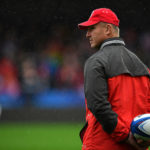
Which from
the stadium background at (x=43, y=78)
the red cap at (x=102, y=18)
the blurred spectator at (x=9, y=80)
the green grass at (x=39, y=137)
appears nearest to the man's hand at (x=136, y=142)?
the red cap at (x=102, y=18)

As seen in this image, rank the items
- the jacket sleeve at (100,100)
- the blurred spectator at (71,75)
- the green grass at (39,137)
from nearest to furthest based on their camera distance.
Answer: the jacket sleeve at (100,100) → the green grass at (39,137) → the blurred spectator at (71,75)

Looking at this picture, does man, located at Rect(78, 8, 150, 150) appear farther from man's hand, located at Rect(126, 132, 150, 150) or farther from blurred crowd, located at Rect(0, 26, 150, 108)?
blurred crowd, located at Rect(0, 26, 150, 108)

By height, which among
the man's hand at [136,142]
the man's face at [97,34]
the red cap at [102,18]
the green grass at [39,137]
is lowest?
the green grass at [39,137]

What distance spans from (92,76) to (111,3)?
145 inches

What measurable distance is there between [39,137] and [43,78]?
2918 mm

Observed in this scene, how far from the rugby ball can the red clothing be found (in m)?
0.05

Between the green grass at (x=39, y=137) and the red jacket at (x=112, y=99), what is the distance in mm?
5465

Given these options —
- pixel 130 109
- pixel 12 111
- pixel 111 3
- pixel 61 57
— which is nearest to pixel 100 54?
pixel 130 109

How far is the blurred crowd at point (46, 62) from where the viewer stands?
12.9 m

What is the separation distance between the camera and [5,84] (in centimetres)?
1291

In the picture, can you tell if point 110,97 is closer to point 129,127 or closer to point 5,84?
point 129,127

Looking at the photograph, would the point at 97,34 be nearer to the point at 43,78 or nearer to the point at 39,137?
the point at 39,137

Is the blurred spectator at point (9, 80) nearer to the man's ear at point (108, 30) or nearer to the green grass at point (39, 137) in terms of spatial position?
the green grass at point (39, 137)

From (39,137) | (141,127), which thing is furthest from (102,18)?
(39,137)
